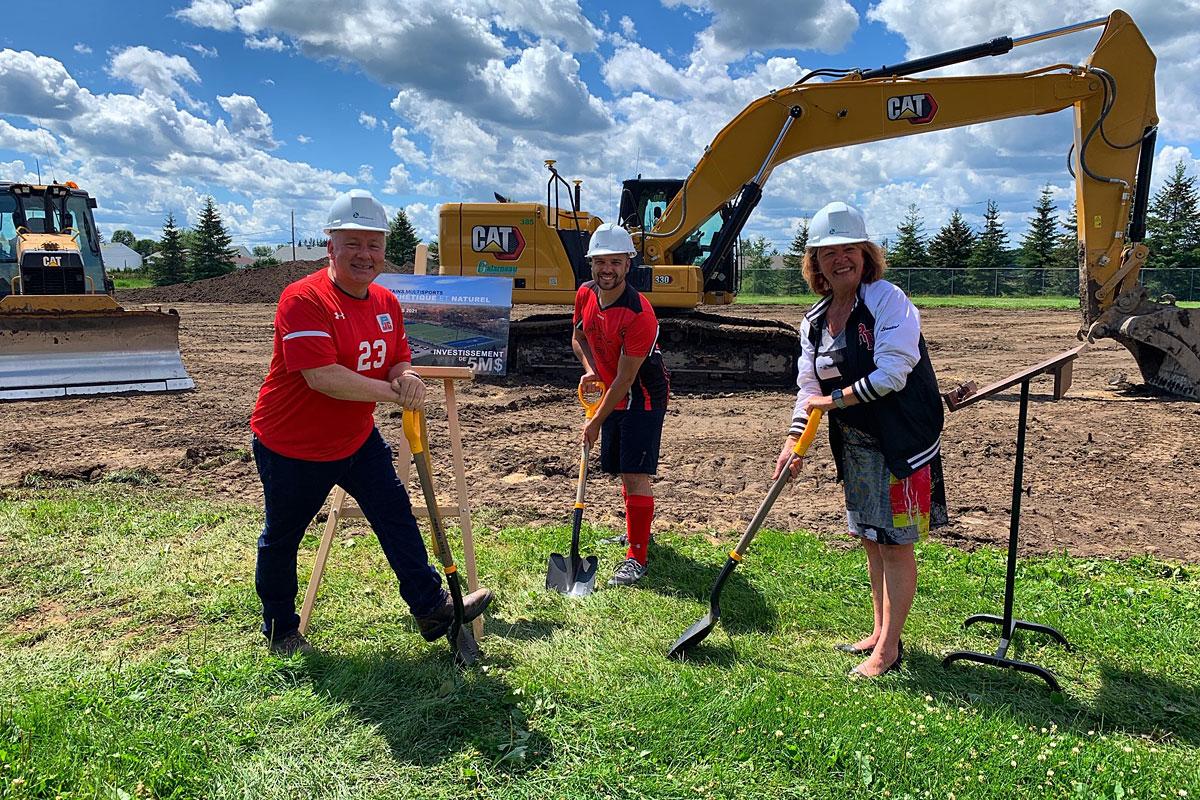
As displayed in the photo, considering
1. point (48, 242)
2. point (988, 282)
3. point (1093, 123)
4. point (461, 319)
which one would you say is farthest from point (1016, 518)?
point (988, 282)

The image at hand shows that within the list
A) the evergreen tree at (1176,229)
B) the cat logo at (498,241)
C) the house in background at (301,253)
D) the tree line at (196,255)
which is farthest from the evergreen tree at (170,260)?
the evergreen tree at (1176,229)

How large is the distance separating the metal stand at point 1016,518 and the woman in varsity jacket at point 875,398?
0.80ft

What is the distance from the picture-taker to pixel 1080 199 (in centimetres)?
971

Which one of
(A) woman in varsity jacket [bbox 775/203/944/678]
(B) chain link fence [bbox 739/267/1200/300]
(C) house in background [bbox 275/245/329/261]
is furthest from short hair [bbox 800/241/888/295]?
(C) house in background [bbox 275/245/329/261]

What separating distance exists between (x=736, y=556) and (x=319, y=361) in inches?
80.9

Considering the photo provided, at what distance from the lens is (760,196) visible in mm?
11555

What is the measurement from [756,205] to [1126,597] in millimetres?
8341

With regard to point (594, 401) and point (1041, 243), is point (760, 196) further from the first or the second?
point (1041, 243)

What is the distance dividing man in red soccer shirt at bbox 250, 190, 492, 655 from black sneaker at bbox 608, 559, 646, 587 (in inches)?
44.1

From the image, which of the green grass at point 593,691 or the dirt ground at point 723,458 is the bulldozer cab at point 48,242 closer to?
the dirt ground at point 723,458

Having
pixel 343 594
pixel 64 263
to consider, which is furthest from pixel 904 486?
pixel 64 263

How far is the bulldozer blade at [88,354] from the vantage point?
32.0 feet

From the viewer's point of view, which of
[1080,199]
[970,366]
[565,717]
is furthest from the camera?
[970,366]

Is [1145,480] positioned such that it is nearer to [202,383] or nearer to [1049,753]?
[1049,753]
